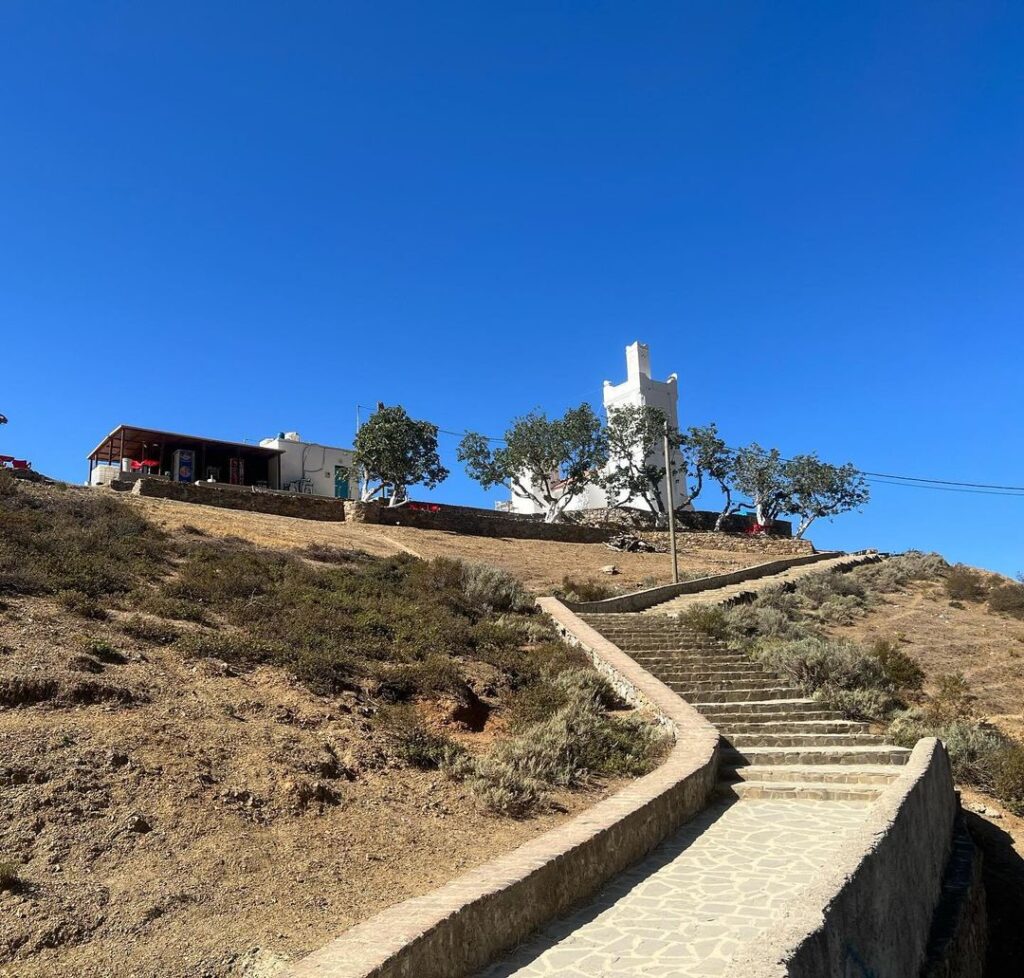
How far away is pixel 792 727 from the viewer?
1075 cm

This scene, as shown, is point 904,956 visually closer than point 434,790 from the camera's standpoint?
Yes

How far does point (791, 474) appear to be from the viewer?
4550cm

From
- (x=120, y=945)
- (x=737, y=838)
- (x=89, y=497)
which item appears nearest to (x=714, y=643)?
(x=737, y=838)

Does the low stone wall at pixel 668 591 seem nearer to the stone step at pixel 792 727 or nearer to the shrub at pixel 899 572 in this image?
the shrub at pixel 899 572

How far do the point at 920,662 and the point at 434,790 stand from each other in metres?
13.6

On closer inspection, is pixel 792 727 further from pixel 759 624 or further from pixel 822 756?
pixel 759 624

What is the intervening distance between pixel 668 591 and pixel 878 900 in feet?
55.3

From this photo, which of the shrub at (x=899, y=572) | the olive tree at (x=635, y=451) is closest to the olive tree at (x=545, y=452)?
the olive tree at (x=635, y=451)

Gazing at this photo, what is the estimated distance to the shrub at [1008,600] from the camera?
2272cm

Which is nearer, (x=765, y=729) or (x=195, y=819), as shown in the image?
(x=195, y=819)

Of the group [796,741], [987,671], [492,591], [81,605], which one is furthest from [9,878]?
[987,671]

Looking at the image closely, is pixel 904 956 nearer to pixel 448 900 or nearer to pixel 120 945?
pixel 448 900

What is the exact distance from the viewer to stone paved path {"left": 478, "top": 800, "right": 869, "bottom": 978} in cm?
461

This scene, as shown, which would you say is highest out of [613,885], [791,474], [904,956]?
[791,474]
